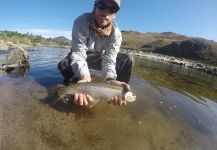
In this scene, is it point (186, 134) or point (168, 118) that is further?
point (168, 118)

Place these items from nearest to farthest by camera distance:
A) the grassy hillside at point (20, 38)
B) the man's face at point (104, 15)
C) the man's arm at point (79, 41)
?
the man's face at point (104, 15) < the man's arm at point (79, 41) < the grassy hillside at point (20, 38)

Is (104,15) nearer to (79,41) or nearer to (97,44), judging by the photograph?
(79,41)

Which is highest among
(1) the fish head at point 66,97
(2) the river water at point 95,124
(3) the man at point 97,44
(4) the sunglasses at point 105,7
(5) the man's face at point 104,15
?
(4) the sunglasses at point 105,7

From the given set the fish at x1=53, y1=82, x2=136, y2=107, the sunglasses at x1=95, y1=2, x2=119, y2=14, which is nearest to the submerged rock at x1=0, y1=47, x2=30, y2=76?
the sunglasses at x1=95, y1=2, x2=119, y2=14

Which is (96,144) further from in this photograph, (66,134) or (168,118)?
(168,118)

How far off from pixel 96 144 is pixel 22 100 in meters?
1.91

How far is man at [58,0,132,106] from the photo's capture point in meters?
5.35

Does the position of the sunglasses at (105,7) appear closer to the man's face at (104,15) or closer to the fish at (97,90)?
the man's face at (104,15)

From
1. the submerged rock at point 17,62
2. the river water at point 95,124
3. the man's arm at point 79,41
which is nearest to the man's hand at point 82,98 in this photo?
the river water at point 95,124

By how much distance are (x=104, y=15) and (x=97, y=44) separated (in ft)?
3.25

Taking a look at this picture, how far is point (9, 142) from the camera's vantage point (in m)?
3.67

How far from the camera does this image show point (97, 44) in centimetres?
633

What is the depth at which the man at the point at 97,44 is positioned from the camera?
5.35m

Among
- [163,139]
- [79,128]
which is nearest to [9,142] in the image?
[79,128]
